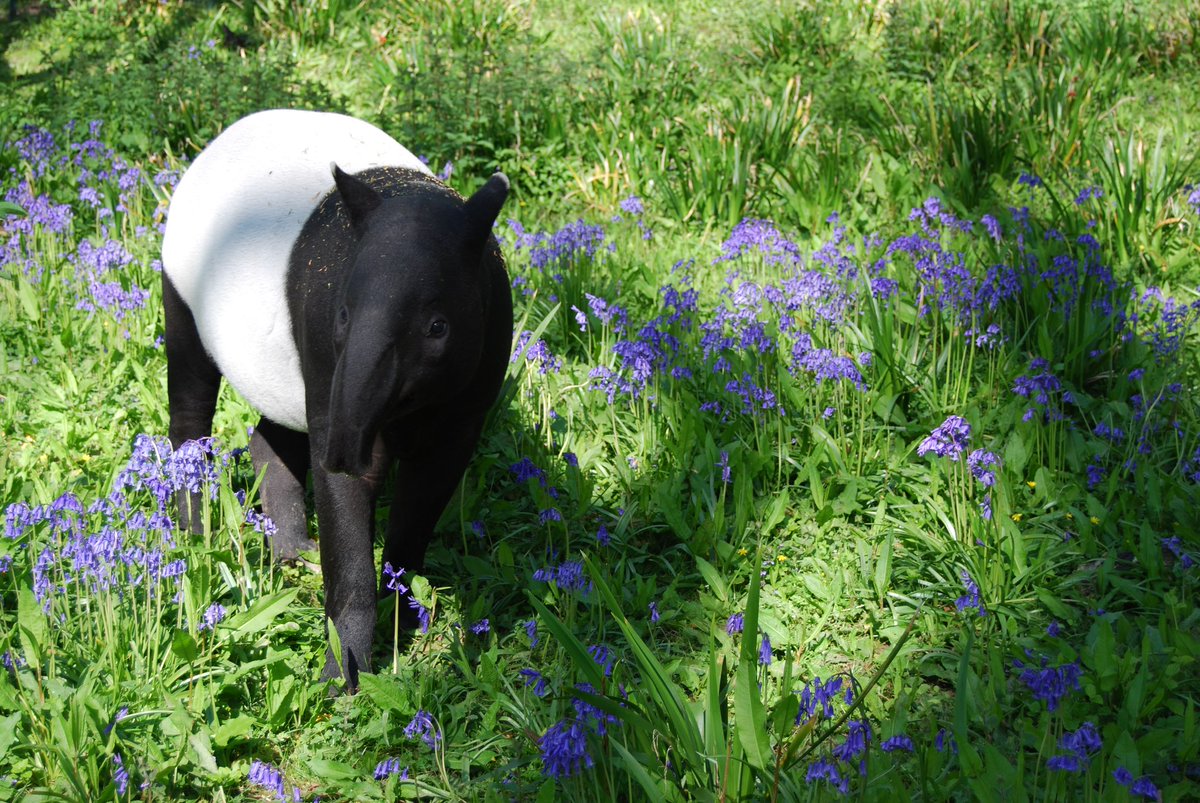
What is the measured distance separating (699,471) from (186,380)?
1820 mm

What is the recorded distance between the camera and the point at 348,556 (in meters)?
3.11

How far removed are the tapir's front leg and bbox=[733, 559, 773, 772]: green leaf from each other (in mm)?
1200

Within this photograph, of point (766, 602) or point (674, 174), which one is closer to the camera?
point (766, 602)

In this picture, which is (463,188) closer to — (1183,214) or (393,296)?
(1183,214)

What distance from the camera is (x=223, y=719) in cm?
306

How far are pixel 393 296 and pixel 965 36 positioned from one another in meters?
6.95

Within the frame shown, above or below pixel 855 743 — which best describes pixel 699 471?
below

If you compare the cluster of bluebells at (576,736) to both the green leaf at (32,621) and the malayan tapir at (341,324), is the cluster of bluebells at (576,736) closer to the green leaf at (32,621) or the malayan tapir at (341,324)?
the malayan tapir at (341,324)

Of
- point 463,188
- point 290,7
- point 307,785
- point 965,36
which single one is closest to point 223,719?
point 307,785

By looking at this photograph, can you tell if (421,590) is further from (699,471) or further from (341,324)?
(699,471)

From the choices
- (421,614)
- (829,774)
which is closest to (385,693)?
(421,614)

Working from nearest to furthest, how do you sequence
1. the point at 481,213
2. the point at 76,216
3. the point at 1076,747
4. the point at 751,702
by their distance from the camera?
the point at 1076,747, the point at 751,702, the point at 481,213, the point at 76,216

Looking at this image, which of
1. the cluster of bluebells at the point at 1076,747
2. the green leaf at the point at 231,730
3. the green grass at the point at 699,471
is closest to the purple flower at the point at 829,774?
the green grass at the point at 699,471

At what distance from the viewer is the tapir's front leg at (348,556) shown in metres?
3.06
